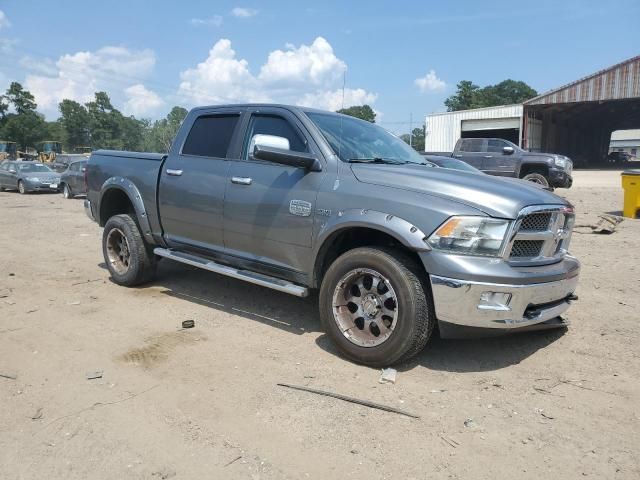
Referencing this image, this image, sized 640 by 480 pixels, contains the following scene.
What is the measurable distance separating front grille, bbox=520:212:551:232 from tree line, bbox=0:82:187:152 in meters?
71.0

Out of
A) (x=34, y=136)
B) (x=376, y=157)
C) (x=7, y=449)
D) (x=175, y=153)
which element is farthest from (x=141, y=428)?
(x=34, y=136)

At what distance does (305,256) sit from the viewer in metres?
4.19

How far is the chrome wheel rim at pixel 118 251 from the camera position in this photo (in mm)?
6059

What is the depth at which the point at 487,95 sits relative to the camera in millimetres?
106625

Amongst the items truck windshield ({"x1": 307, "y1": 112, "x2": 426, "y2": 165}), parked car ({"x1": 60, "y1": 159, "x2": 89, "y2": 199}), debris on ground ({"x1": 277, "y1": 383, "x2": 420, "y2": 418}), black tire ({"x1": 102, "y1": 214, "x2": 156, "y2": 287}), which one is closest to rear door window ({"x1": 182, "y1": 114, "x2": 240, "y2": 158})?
truck windshield ({"x1": 307, "y1": 112, "x2": 426, "y2": 165})

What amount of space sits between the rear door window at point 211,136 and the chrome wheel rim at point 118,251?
149 centimetres

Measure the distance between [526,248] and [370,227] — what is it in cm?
113

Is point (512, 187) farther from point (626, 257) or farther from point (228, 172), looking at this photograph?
point (626, 257)

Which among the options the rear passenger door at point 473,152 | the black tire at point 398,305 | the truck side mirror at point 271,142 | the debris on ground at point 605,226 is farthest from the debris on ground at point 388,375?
the rear passenger door at point 473,152

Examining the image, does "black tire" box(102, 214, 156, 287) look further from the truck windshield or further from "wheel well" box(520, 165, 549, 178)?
"wheel well" box(520, 165, 549, 178)

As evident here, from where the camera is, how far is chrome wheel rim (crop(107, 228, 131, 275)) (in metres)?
6.06

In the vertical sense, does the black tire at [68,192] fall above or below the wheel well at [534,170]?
below

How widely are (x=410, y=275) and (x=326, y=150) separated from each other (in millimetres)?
1310

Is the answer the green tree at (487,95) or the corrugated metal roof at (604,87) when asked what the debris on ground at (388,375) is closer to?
the corrugated metal roof at (604,87)
